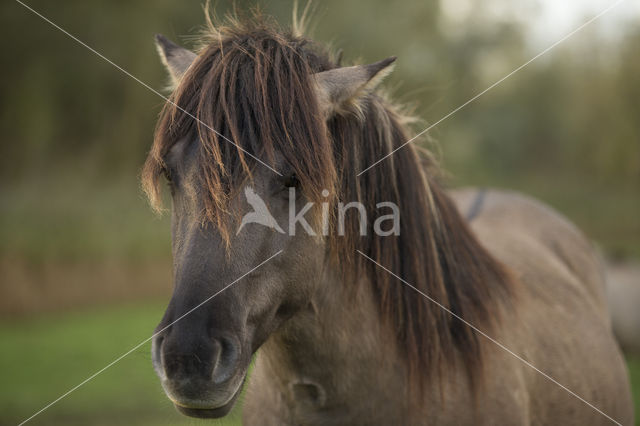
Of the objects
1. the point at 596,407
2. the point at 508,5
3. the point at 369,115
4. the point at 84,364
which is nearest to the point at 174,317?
the point at 369,115

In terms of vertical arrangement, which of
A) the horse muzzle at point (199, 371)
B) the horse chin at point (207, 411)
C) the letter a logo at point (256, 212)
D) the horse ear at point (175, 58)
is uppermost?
the horse ear at point (175, 58)

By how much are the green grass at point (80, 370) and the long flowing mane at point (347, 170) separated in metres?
2.96

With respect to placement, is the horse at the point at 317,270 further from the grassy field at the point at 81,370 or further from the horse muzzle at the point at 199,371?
the grassy field at the point at 81,370

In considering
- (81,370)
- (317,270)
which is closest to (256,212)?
(317,270)

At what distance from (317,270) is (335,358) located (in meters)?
0.36

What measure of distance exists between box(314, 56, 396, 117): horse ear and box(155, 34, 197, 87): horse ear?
584 mm

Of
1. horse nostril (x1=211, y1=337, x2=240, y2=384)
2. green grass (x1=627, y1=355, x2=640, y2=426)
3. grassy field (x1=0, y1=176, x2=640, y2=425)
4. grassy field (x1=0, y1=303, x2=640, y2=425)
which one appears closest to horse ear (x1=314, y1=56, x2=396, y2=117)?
horse nostril (x1=211, y1=337, x2=240, y2=384)

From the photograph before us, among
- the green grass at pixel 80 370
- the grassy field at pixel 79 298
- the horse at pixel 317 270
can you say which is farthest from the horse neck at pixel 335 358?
the grassy field at pixel 79 298

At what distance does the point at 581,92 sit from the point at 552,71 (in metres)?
9.39

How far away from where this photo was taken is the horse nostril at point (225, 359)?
1.59 m

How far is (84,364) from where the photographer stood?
8.21m

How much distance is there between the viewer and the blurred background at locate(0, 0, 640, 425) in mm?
8117

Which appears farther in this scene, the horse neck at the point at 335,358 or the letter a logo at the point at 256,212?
the horse neck at the point at 335,358

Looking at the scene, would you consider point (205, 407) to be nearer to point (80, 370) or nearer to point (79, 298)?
point (80, 370)
